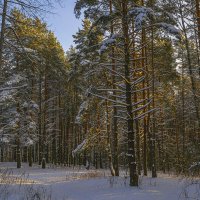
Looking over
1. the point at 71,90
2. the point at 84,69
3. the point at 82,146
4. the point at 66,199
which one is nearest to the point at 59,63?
the point at 71,90

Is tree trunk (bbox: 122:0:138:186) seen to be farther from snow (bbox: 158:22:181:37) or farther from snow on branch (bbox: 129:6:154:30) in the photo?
snow (bbox: 158:22:181:37)

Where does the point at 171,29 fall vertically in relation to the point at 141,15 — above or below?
below

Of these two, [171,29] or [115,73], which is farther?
[115,73]

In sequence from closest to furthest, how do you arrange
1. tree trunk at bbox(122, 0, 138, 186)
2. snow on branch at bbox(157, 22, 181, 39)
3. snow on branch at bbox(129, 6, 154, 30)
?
1. snow on branch at bbox(129, 6, 154, 30)
2. snow on branch at bbox(157, 22, 181, 39)
3. tree trunk at bbox(122, 0, 138, 186)

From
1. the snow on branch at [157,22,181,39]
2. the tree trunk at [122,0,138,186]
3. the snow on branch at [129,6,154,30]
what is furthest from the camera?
the tree trunk at [122,0,138,186]

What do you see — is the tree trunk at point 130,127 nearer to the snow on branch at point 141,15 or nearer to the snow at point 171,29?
the snow on branch at point 141,15

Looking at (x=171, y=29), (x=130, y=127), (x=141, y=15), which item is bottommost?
(x=130, y=127)

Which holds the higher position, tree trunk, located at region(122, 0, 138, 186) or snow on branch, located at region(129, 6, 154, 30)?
snow on branch, located at region(129, 6, 154, 30)

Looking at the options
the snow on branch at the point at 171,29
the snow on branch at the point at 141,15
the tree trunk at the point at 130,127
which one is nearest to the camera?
the snow on branch at the point at 141,15

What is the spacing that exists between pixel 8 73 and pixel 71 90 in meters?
13.0

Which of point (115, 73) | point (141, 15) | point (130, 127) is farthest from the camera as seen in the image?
point (115, 73)

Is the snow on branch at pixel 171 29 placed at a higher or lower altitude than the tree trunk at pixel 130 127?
higher

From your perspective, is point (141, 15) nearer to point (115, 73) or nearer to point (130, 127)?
point (130, 127)

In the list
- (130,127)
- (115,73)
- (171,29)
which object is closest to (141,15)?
(171,29)
